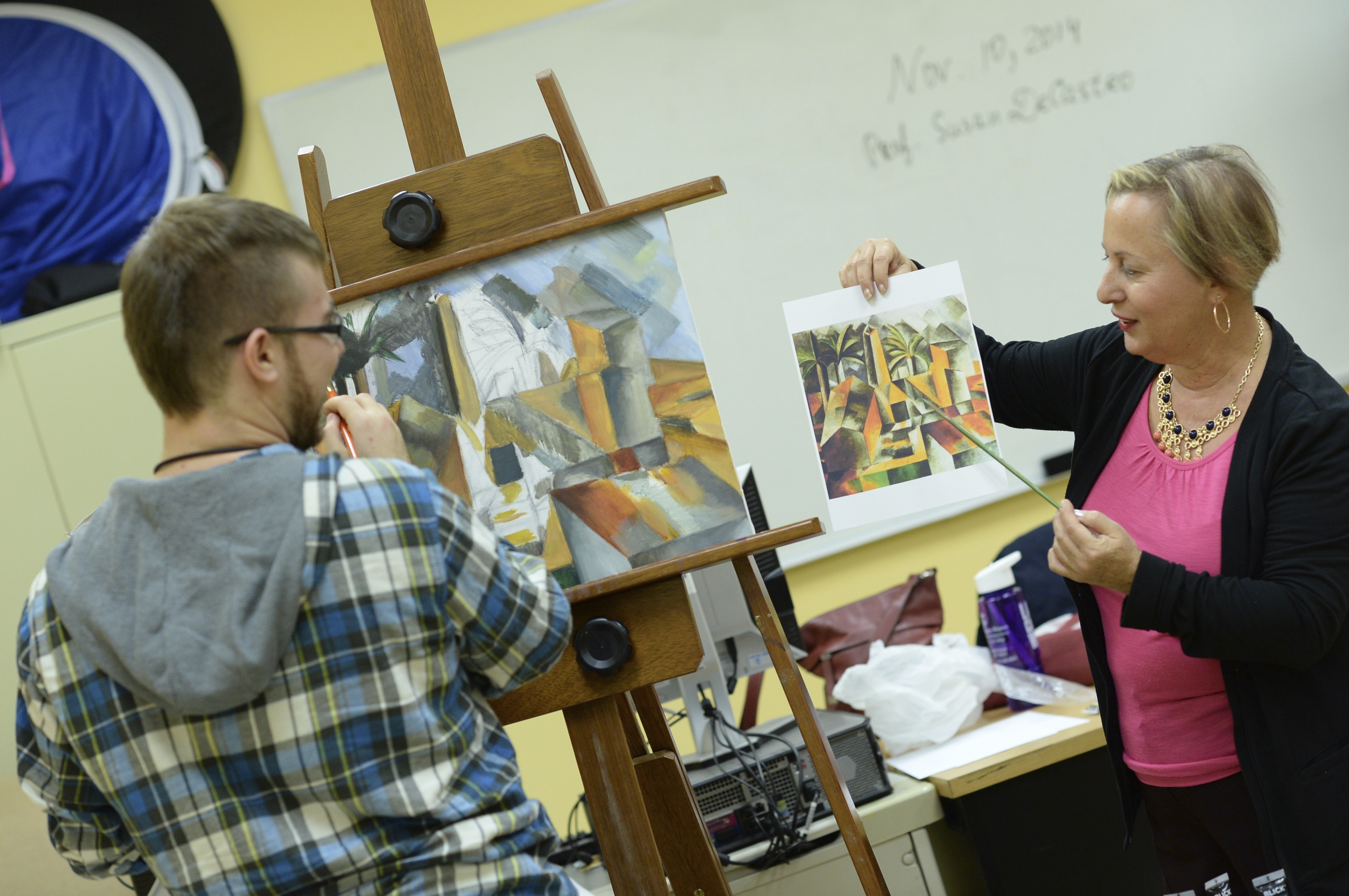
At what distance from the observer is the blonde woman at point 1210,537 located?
45.1 inches

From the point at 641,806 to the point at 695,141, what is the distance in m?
1.95

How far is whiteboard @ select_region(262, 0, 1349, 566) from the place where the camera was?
275cm

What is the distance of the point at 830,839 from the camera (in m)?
1.64

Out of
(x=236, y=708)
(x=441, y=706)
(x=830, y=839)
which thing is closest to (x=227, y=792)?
(x=236, y=708)

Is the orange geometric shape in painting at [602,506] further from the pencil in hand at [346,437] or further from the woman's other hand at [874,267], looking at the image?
the woman's other hand at [874,267]

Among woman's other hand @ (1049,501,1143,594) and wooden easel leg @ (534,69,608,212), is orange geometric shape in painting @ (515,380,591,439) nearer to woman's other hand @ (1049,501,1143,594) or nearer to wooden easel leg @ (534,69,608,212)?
wooden easel leg @ (534,69,608,212)

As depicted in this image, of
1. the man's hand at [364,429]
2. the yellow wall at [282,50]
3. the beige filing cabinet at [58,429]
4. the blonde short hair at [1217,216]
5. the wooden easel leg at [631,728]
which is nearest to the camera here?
the man's hand at [364,429]

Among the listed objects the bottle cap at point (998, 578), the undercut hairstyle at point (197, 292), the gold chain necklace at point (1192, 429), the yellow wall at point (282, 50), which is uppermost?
the yellow wall at point (282, 50)

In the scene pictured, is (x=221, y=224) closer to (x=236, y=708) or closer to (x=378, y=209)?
(x=236, y=708)

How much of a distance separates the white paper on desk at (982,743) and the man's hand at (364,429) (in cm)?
104

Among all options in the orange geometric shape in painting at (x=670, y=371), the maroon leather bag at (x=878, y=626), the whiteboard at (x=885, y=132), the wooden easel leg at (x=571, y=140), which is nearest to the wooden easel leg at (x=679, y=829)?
the orange geometric shape in painting at (x=670, y=371)

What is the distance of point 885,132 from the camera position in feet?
9.27

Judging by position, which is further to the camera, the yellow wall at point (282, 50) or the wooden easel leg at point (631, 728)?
the yellow wall at point (282, 50)

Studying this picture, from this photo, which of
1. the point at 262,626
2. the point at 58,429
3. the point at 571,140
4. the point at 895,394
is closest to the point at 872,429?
the point at 895,394
